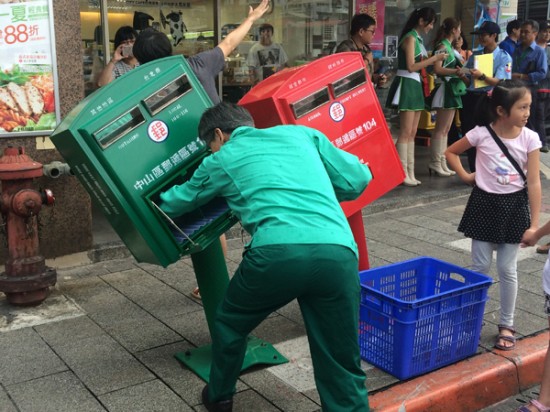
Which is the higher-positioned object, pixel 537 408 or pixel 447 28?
pixel 447 28

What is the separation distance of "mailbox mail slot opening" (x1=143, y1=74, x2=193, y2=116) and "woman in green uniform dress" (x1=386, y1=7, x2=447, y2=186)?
470 centimetres

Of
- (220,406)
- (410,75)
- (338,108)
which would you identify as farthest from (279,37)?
(220,406)

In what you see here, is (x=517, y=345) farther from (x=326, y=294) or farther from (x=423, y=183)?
(x=423, y=183)

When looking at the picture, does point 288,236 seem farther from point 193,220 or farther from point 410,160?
point 410,160

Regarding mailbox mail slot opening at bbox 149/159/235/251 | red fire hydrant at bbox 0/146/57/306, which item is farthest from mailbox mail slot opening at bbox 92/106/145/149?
red fire hydrant at bbox 0/146/57/306

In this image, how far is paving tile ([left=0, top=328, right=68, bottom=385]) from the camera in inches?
141

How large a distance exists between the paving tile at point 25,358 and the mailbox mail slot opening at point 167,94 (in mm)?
1532

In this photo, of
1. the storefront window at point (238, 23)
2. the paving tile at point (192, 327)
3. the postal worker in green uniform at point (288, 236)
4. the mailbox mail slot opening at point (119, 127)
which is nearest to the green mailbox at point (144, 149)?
the mailbox mail slot opening at point (119, 127)

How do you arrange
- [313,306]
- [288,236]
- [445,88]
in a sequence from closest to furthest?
[288,236]
[313,306]
[445,88]

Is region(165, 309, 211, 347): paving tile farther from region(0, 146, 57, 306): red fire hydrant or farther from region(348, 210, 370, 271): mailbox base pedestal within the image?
region(348, 210, 370, 271): mailbox base pedestal

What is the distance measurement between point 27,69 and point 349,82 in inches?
100

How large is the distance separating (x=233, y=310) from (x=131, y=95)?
1.09 m

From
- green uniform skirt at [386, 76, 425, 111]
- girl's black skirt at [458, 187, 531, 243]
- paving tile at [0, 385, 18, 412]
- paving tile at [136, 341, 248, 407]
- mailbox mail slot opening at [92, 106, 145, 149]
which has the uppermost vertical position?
mailbox mail slot opening at [92, 106, 145, 149]

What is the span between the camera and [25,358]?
3.78 meters
